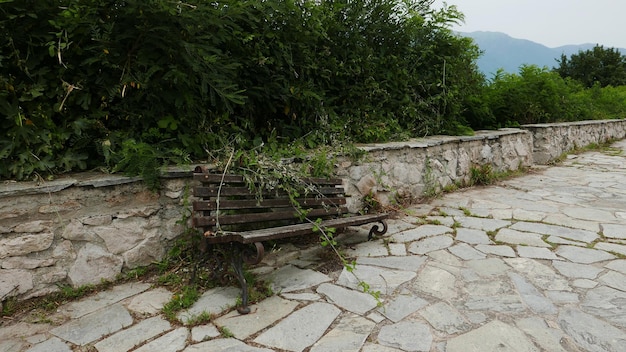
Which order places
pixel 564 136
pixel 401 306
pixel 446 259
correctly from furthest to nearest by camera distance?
pixel 564 136 < pixel 446 259 < pixel 401 306

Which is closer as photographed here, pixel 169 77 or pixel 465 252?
pixel 169 77

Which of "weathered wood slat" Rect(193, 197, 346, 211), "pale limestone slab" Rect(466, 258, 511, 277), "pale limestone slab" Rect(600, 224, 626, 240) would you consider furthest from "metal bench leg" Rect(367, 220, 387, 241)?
"pale limestone slab" Rect(600, 224, 626, 240)

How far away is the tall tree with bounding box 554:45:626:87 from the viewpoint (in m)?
26.6

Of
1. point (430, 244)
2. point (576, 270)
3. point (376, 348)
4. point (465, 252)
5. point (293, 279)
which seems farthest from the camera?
point (430, 244)

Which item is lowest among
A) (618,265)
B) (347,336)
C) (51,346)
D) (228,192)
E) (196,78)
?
(618,265)

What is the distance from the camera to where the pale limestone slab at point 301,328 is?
2139 millimetres

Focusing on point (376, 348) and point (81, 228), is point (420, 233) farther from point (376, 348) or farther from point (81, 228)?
point (81, 228)

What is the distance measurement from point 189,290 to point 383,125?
331 cm

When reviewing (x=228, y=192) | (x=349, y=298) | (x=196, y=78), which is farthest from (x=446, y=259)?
(x=196, y=78)

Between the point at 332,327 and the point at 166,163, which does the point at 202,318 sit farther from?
the point at 166,163

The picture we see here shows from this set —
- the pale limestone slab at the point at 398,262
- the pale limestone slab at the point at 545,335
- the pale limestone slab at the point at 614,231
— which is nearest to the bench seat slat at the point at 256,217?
the pale limestone slab at the point at 398,262

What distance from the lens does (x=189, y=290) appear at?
2.66 m

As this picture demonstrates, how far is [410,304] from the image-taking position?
2535 millimetres

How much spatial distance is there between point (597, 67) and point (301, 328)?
108 feet
